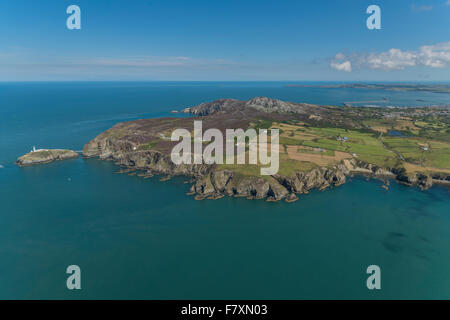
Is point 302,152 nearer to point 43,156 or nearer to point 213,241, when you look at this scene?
point 213,241

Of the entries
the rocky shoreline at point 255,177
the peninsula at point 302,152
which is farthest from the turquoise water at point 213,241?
the peninsula at point 302,152

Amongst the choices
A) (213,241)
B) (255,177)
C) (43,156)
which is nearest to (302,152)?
(255,177)

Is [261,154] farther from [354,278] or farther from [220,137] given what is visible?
[354,278]

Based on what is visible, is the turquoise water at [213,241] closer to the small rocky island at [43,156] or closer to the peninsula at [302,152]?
the peninsula at [302,152]

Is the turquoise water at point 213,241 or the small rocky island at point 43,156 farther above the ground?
the small rocky island at point 43,156

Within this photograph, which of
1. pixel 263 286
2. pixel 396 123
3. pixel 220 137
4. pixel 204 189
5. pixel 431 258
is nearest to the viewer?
pixel 263 286

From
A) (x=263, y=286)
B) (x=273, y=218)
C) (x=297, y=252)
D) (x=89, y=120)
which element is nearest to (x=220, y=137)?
(x=273, y=218)
